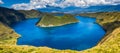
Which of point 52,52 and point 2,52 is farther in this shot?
point 52,52

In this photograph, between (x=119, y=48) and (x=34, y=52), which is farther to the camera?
(x=119, y=48)

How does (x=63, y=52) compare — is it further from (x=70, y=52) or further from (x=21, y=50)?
(x=21, y=50)

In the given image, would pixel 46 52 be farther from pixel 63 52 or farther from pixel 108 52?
pixel 108 52

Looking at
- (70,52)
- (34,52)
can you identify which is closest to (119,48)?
(70,52)

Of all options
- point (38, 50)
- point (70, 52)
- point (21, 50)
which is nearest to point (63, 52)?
point (70, 52)

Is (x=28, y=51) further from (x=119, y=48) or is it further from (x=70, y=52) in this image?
(x=119, y=48)

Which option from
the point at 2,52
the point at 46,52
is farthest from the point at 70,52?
the point at 2,52
